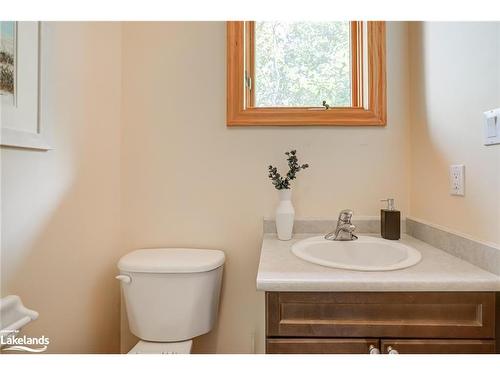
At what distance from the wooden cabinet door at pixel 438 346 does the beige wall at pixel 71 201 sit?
106 centimetres

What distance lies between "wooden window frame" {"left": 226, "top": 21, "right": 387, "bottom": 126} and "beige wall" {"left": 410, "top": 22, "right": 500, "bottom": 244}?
15 cm

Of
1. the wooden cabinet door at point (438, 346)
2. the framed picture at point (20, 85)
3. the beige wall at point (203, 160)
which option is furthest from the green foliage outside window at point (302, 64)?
the wooden cabinet door at point (438, 346)

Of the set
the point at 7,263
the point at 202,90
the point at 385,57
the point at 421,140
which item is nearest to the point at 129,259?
the point at 7,263

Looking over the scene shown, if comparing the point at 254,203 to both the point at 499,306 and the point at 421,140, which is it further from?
the point at 499,306

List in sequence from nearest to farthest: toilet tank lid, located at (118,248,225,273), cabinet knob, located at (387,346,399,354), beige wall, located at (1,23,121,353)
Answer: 1. cabinet knob, located at (387,346,399,354)
2. beige wall, located at (1,23,121,353)
3. toilet tank lid, located at (118,248,225,273)

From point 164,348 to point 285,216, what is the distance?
0.74 m

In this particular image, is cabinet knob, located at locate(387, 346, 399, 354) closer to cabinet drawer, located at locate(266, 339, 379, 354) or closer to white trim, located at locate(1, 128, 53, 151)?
cabinet drawer, located at locate(266, 339, 379, 354)

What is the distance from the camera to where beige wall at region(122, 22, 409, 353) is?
136 cm

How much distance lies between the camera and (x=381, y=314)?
0.77 meters

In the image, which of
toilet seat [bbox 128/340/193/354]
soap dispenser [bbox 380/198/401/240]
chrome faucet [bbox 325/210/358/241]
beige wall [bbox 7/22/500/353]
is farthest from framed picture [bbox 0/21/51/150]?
soap dispenser [bbox 380/198/401/240]

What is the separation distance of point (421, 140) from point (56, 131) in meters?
1.46

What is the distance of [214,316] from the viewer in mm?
1263

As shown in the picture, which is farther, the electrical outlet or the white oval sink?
the white oval sink

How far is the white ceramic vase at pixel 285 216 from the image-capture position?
1.24 meters
